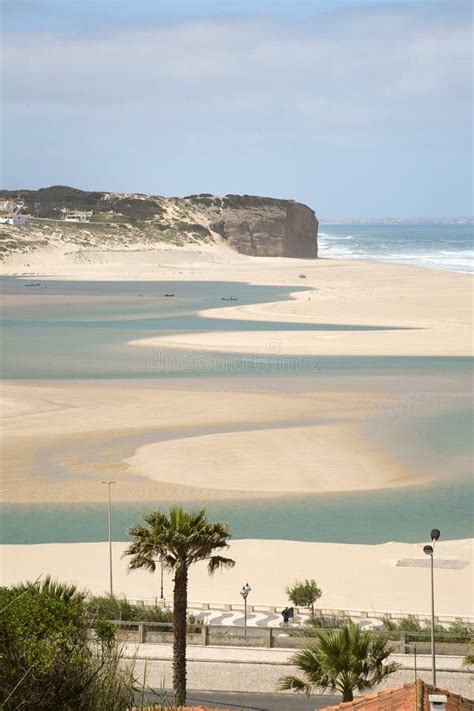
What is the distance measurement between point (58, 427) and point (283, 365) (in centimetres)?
1676

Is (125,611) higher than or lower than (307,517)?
lower

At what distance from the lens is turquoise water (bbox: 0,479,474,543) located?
2902 cm

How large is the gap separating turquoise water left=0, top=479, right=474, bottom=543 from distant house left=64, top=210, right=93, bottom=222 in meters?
138

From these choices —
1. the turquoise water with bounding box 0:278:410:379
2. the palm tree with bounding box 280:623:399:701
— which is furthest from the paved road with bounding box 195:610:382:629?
the turquoise water with bounding box 0:278:410:379

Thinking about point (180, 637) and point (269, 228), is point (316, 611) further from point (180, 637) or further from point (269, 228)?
point (269, 228)

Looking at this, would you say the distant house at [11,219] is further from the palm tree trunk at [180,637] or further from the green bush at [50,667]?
the green bush at [50,667]

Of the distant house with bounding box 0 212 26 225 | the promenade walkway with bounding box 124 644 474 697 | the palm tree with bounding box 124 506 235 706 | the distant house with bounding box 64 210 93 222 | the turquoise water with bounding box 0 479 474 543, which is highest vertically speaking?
the distant house with bounding box 64 210 93 222

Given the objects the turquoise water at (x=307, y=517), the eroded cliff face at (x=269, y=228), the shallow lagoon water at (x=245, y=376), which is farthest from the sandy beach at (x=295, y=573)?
the eroded cliff face at (x=269, y=228)

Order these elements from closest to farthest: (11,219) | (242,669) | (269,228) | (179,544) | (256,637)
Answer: (179,544), (242,669), (256,637), (11,219), (269,228)

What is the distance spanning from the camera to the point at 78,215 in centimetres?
17112

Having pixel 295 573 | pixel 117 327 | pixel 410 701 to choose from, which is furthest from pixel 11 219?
pixel 410 701

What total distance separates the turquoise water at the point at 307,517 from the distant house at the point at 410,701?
17.1m

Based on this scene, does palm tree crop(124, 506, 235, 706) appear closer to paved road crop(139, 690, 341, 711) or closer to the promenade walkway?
paved road crop(139, 690, 341, 711)

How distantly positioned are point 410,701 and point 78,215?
163 meters
